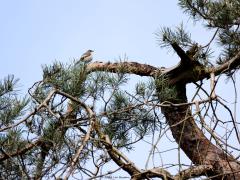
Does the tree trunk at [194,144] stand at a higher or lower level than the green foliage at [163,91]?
lower

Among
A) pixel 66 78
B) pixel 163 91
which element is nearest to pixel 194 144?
pixel 163 91

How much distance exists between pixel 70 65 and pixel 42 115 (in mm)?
187

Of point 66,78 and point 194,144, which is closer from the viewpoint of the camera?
point 66,78

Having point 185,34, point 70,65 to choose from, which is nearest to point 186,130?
point 185,34

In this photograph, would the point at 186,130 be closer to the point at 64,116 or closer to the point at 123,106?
the point at 123,106

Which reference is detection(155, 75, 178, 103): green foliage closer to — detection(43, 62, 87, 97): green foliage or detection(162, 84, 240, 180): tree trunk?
detection(162, 84, 240, 180): tree trunk

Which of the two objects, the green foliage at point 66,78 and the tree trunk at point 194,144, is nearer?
the green foliage at point 66,78

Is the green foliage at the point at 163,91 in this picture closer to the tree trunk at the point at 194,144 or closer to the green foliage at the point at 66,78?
the tree trunk at the point at 194,144

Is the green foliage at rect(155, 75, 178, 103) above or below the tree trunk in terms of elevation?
above

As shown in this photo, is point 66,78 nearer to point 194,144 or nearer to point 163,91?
point 163,91

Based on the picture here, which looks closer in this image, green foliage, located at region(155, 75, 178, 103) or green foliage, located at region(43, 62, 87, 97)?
green foliage, located at region(43, 62, 87, 97)

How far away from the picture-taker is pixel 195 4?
2018 mm

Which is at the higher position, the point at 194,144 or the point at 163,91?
the point at 163,91

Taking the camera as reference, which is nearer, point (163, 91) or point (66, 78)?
point (66, 78)
